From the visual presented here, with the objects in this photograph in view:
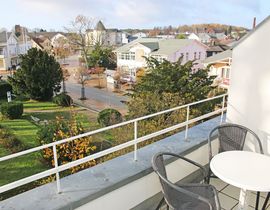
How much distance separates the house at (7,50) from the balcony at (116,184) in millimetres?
40208

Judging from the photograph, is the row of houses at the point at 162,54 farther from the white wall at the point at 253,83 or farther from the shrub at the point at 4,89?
the white wall at the point at 253,83

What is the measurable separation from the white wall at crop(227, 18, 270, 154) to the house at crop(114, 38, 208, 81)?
2566 centimetres

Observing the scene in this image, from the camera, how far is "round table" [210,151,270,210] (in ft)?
6.88

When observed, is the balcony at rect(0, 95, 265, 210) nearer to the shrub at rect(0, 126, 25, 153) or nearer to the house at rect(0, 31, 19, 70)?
the shrub at rect(0, 126, 25, 153)

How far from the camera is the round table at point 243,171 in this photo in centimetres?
210

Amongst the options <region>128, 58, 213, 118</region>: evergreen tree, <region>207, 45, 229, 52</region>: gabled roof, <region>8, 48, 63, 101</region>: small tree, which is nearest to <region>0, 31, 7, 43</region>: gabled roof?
<region>8, 48, 63, 101</region>: small tree

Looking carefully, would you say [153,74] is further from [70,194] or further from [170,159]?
[70,194]

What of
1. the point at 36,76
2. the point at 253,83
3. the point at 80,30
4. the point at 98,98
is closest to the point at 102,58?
the point at 80,30

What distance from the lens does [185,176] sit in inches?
117

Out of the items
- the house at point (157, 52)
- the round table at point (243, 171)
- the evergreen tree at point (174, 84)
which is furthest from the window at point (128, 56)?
the round table at point (243, 171)

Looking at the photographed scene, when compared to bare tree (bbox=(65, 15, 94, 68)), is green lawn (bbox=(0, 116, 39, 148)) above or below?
below

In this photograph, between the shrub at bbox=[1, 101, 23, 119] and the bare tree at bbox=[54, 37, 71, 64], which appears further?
the bare tree at bbox=[54, 37, 71, 64]

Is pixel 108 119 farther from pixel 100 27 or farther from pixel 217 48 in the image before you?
pixel 217 48

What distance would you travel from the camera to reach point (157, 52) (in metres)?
29.7
